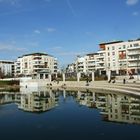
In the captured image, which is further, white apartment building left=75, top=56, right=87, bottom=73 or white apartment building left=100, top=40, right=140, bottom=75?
white apartment building left=75, top=56, right=87, bottom=73

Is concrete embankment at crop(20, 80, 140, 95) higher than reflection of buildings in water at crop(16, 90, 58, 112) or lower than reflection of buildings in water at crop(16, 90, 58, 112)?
higher

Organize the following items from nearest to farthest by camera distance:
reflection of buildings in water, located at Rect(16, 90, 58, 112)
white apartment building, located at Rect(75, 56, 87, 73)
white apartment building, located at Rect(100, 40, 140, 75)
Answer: reflection of buildings in water, located at Rect(16, 90, 58, 112), white apartment building, located at Rect(100, 40, 140, 75), white apartment building, located at Rect(75, 56, 87, 73)

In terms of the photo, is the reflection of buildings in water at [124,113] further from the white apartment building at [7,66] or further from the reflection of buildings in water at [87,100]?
the white apartment building at [7,66]

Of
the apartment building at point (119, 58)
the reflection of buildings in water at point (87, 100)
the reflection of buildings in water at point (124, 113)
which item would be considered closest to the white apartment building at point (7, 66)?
the apartment building at point (119, 58)

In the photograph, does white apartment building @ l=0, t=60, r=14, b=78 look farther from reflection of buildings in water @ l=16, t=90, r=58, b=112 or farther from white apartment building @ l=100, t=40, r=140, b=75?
reflection of buildings in water @ l=16, t=90, r=58, b=112

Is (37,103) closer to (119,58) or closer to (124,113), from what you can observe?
(124,113)

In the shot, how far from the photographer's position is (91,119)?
2172cm

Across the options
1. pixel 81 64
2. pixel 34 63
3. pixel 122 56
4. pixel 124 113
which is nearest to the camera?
pixel 124 113

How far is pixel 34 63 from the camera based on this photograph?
132 metres

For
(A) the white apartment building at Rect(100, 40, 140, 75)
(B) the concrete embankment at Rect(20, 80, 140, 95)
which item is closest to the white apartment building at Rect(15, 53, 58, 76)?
(A) the white apartment building at Rect(100, 40, 140, 75)

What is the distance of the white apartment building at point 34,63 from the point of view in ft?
435

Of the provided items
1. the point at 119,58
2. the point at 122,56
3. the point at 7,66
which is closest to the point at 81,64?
the point at 119,58

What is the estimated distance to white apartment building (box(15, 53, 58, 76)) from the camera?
133 meters

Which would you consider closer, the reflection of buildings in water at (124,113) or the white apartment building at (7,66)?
the reflection of buildings in water at (124,113)
